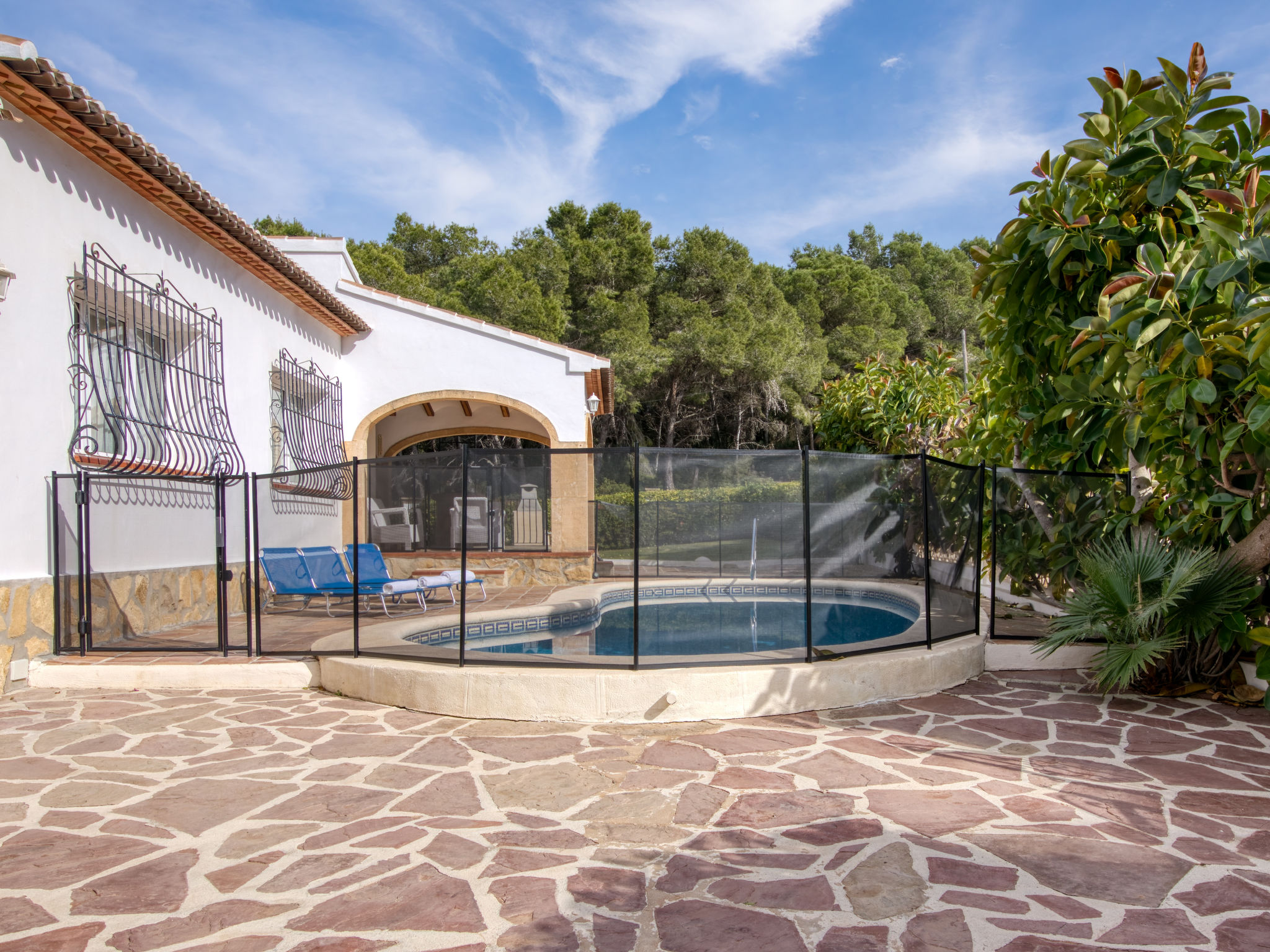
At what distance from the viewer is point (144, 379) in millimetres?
8484

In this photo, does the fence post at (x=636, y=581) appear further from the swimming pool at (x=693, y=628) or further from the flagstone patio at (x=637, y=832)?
the flagstone patio at (x=637, y=832)

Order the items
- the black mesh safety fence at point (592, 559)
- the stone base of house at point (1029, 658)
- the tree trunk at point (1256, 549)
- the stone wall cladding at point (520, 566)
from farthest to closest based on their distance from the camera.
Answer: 1. the stone base of house at point (1029, 658)
2. the stone wall cladding at point (520, 566)
3. the black mesh safety fence at point (592, 559)
4. the tree trunk at point (1256, 549)

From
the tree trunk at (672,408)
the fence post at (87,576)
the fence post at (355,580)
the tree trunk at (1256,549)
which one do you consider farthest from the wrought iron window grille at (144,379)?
the tree trunk at (672,408)

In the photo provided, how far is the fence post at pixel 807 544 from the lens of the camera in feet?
19.9

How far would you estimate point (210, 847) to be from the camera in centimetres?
357

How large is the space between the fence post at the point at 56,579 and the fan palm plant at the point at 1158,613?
27.0 feet

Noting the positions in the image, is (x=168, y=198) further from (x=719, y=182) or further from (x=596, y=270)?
(x=596, y=270)

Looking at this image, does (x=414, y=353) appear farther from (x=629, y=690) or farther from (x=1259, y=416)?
(x=1259, y=416)

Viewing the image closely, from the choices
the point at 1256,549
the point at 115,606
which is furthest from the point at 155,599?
the point at 1256,549

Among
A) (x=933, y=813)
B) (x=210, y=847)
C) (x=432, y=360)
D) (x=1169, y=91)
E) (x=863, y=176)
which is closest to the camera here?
(x=210, y=847)

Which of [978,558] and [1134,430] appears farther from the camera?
[978,558]

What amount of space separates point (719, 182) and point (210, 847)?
2266cm

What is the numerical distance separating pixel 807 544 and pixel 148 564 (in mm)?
6469

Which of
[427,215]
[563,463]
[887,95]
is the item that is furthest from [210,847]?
[427,215]
